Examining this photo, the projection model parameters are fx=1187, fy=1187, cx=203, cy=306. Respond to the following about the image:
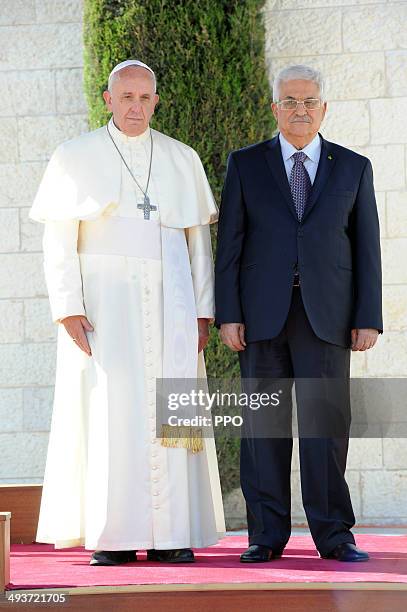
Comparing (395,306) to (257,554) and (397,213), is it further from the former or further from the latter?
(257,554)

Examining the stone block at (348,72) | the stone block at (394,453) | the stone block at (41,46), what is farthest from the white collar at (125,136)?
the stone block at (394,453)

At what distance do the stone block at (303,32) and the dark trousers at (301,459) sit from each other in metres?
2.81

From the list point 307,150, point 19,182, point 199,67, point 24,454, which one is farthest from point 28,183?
point 307,150

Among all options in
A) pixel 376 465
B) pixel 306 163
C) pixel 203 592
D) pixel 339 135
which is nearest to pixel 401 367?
pixel 376 465

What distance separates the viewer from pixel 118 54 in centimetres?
675

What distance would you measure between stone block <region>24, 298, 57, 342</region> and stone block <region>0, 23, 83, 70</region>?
1471mm

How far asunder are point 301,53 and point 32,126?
1.72m

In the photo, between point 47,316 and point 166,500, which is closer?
point 166,500

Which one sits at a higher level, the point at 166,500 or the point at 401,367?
the point at 401,367

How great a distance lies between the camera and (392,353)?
7090mm

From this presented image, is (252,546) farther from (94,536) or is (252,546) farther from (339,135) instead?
(339,135)

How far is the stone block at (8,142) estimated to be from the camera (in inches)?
290

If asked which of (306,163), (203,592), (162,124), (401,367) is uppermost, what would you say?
(162,124)

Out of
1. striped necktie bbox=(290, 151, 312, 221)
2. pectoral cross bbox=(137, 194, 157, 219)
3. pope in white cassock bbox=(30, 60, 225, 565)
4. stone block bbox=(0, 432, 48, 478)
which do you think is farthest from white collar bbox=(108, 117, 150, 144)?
stone block bbox=(0, 432, 48, 478)
